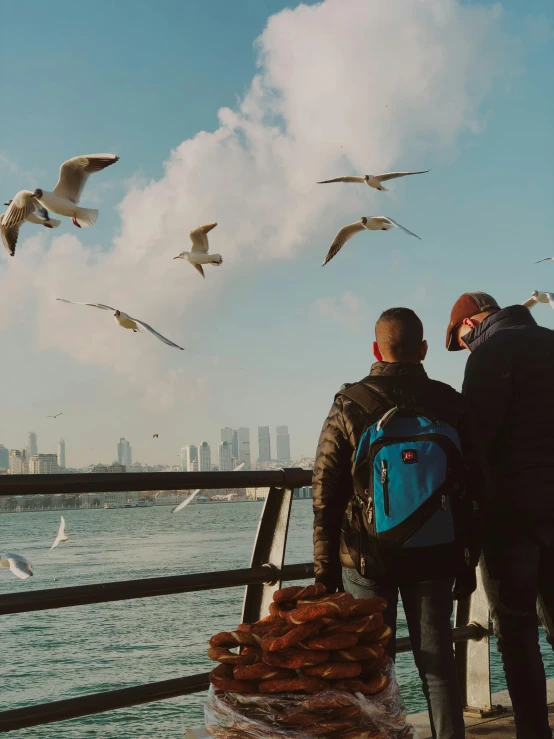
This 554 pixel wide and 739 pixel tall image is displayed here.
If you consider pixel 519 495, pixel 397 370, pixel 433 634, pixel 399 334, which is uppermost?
pixel 399 334

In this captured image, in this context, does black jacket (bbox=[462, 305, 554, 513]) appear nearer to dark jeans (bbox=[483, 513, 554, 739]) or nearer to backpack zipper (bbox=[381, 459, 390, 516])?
dark jeans (bbox=[483, 513, 554, 739])

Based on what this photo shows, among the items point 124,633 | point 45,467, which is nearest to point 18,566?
point 45,467

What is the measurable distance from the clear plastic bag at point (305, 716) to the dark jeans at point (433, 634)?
0.87 metres

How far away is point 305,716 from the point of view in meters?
1.81

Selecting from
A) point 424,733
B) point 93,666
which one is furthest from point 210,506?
point 424,733

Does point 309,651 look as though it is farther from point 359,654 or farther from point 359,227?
point 359,227

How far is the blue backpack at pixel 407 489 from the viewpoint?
2539 mm

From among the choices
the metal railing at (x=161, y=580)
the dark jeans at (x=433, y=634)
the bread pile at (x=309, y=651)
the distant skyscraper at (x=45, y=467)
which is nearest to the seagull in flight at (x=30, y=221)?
the distant skyscraper at (x=45, y=467)

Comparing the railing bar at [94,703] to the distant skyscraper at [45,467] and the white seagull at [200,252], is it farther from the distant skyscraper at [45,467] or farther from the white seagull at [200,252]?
the white seagull at [200,252]

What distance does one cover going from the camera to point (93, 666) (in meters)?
23.4

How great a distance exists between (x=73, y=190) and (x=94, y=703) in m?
10.9

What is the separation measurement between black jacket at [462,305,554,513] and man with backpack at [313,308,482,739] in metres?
0.33

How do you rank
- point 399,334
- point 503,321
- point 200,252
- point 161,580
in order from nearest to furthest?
point 399,334 → point 161,580 → point 503,321 → point 200,252

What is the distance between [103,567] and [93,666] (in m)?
30.0
